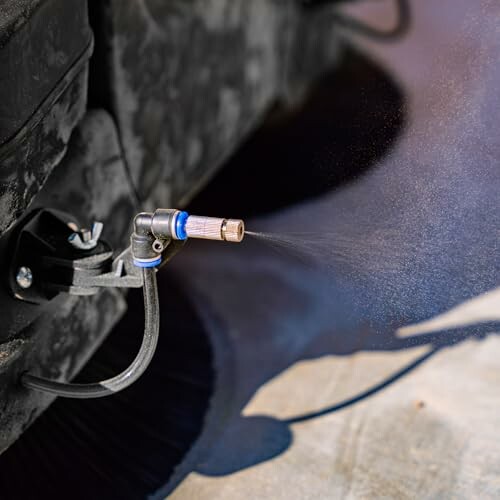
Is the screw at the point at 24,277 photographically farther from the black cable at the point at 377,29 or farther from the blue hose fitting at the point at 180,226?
the black cable at the point at 377,29

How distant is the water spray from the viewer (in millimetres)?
1028

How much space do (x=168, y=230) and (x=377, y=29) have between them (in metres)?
1.94

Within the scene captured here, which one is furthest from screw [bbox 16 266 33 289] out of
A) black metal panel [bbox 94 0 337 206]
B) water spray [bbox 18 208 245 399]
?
black metal panel [bbox 94 0 337 206]

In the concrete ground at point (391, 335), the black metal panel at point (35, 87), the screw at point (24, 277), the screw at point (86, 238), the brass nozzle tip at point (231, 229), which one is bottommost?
the concrete ground at point (391, 335)

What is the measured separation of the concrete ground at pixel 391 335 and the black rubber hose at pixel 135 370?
28 cm

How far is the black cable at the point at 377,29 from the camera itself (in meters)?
2.53

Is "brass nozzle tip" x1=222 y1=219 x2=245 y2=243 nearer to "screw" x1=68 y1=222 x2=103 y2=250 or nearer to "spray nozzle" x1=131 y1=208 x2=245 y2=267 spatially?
"spray nozzle" x1=131 y1=208 x2=245 y2=267

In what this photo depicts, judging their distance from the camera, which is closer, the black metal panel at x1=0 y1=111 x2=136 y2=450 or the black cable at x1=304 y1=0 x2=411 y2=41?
the black metal panel at x1=0 y1=111 x2=136 y2=450

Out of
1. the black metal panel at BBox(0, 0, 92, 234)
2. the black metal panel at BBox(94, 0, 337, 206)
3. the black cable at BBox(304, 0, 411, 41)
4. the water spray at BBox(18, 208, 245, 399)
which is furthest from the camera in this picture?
the black cable at BBox(304, 0, 411, 41)

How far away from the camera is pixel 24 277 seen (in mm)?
1062

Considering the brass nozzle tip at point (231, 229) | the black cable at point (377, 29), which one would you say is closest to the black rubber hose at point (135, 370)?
the brass nozzle tip at point (231, 229)

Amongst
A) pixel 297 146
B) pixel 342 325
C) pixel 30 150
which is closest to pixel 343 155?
pixel 30 150

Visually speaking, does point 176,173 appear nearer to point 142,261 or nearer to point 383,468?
point 142,261

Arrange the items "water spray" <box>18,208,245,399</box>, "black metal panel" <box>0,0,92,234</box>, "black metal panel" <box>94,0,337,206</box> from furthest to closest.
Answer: "black metal panel" <box>94,0,337,206</box> < "water spray" <box>18,208,245,399</box> < "black metal panel" <box>0,0,92,234</box>
